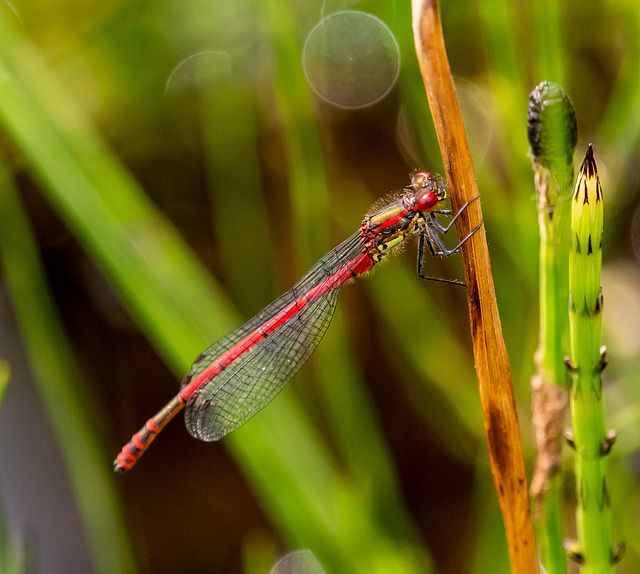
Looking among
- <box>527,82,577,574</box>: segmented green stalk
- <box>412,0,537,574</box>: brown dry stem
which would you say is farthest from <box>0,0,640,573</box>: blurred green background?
<box>527,82,577,574</box>: segmented green stalk

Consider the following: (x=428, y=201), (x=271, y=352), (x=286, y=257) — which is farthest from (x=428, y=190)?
(x=286, y=257)

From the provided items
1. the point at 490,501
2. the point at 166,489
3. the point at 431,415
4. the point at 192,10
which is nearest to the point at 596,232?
the point at 490,501

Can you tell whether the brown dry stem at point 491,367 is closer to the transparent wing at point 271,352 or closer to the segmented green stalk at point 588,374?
the segmented green stalk at point 588,374

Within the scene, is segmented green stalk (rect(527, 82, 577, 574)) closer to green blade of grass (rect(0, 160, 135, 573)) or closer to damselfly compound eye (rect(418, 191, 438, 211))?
damselfly compound eye (rect(418, 191, 438, 211))

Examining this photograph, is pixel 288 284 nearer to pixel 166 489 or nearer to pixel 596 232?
pixel 166 489

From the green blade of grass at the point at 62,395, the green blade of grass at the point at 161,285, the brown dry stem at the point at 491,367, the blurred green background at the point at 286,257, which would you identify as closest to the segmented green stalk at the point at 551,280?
the brown dry stem at the point at 491,367

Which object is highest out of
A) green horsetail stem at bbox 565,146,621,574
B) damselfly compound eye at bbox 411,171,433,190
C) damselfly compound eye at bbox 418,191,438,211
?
damselfly compound eye at bbox 411,171,433,190
